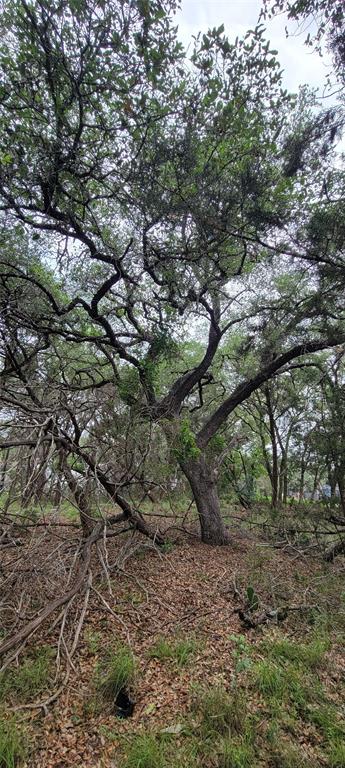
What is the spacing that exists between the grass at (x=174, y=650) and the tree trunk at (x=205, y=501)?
8.29 feet

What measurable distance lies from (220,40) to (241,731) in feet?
17.0

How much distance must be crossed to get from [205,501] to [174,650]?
8.97 feet

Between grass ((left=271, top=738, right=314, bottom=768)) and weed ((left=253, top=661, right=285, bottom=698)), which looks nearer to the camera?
grass ((left=271, top=738, right=314, bottom=768))

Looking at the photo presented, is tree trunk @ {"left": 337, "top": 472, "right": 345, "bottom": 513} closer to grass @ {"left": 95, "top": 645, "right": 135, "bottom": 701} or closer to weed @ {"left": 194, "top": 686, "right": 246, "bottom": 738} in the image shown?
weed @ {"left": 194, "top": 686, "right": 246, "bottom": 738}

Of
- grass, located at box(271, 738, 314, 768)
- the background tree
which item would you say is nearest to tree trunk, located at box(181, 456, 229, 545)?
the background tree

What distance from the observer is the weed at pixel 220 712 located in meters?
1.97

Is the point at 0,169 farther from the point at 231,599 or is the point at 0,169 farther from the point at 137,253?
the point at 231,599

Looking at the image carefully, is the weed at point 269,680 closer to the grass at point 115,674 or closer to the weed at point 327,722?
the weed at point 327,722

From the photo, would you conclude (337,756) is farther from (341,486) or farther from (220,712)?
(341,486)

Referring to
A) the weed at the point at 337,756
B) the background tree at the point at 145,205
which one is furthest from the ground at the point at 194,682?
the background tree at the point at 145,205

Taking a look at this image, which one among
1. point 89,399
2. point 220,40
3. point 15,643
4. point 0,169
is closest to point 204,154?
point 220,40

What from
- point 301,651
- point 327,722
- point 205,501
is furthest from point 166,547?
point 327,722

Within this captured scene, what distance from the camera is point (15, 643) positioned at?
2318mm

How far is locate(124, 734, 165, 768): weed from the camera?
175cm
